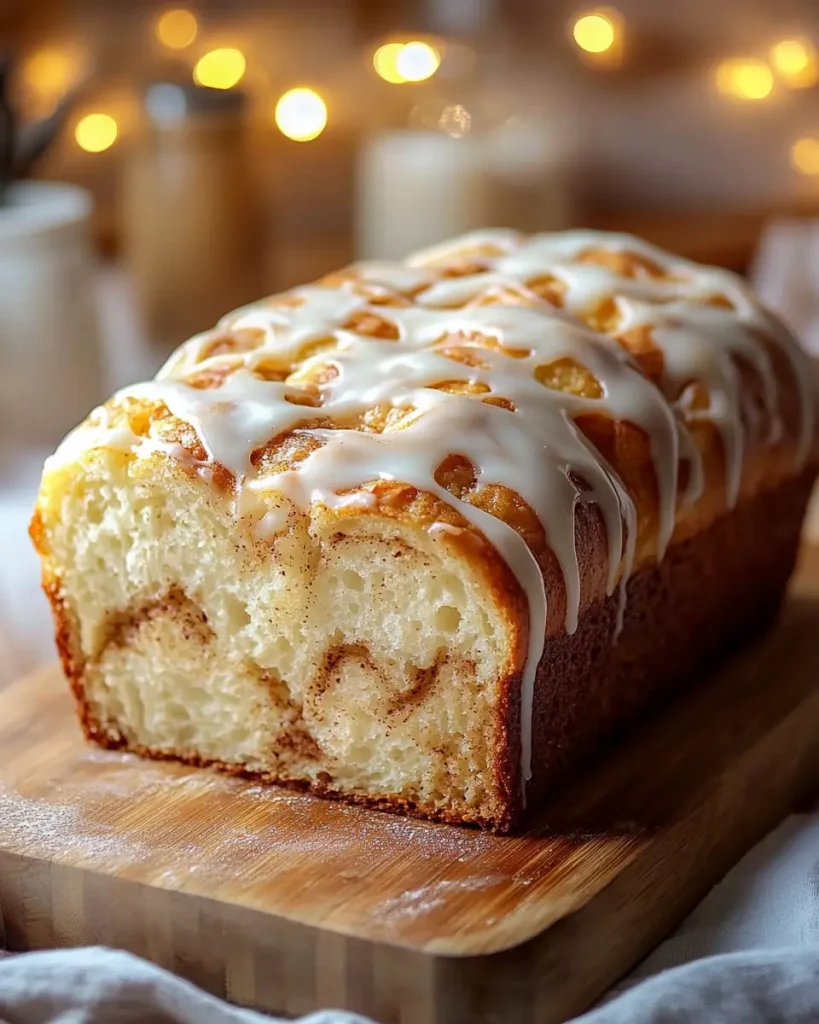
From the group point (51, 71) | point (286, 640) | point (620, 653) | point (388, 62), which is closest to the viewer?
point (286, 640)

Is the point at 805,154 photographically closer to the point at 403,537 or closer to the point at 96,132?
the point at 96,132

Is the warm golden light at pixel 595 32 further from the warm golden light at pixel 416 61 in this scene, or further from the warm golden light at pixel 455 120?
the warm golden light at pixel 455 120

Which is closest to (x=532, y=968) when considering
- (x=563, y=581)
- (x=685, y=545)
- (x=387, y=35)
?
(x=563, y=581)

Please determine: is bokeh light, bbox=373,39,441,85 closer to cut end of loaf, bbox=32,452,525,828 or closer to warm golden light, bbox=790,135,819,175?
warm golden light, bbox=790,135,819,175

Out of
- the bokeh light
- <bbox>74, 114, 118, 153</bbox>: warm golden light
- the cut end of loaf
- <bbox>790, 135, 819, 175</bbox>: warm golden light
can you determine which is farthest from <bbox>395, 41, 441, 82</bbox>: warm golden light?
the cut end of loaf

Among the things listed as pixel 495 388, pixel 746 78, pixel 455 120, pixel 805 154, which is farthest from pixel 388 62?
pixel 495 388

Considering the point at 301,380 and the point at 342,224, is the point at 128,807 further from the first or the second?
the point at 342,224
